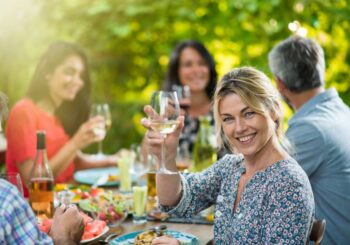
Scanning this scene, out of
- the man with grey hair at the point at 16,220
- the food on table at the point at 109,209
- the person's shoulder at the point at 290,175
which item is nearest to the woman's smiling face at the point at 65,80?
the food on table at the point at 109,209

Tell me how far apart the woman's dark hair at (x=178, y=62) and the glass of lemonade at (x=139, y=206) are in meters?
1.83

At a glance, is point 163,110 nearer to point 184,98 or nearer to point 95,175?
point 95,175

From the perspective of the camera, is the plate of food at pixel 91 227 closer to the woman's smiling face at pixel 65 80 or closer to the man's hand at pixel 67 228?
the man's hand at pixel 67 228

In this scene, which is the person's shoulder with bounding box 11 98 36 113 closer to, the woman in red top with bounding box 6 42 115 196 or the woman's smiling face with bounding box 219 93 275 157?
the woman in red top with bounding box 6 42 115 196

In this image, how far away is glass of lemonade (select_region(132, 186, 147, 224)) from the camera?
7.73ft

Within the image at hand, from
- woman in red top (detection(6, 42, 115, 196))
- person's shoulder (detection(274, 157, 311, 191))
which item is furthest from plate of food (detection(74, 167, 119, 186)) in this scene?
person's shoulder (detection(274, 157, 311, 191))

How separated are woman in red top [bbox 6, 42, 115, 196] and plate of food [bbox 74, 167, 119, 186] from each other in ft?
0.28

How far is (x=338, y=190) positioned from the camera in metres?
2.46

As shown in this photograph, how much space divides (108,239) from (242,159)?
0.58 m

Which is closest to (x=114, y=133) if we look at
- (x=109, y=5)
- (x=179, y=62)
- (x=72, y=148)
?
(x=109, y=5)

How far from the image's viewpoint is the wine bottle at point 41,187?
2309mm

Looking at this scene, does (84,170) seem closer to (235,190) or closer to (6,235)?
(235,190)

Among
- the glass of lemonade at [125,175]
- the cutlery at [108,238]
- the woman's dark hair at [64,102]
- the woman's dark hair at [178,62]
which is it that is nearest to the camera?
the cutlery at [108,238]

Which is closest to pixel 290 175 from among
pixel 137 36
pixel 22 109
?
pixel 22 109
